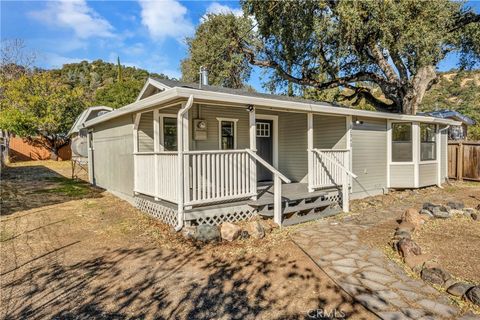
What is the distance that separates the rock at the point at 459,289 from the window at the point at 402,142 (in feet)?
22.6

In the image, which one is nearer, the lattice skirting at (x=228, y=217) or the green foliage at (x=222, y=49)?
the lattice skirting at (x=228, y=217)

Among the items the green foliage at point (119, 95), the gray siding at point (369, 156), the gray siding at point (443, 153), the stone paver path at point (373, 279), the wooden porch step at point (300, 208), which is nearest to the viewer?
the stone paver path at point (373, 279)

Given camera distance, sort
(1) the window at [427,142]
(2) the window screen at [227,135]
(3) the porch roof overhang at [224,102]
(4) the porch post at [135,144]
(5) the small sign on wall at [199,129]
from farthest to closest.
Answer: (1) the window at [427,142], (2) the window screen at [227,135], (5) the small sign on wall at [199,129], (4) the porch post at [135,144], (3) the porch roof overhang at [224,102]

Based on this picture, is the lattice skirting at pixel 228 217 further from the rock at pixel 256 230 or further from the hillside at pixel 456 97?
the hillside at pixel 456 97

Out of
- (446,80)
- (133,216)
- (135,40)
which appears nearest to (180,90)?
(133,216)

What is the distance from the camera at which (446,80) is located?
37.8 metres

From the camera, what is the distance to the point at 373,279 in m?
3.71

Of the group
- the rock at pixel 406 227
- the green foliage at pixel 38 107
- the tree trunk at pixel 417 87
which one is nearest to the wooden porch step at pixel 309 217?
the rock at pixel 406 227

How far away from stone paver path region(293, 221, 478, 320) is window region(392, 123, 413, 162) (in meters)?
5.19

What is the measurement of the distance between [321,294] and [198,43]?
57.3ft

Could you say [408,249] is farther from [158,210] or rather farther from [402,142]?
[402,142]

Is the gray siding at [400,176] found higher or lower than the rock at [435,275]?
higher

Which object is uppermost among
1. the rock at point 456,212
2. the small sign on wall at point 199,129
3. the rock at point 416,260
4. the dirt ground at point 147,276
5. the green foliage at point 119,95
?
the green foliage at point 119,95

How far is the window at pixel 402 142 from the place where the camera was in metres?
9.64
